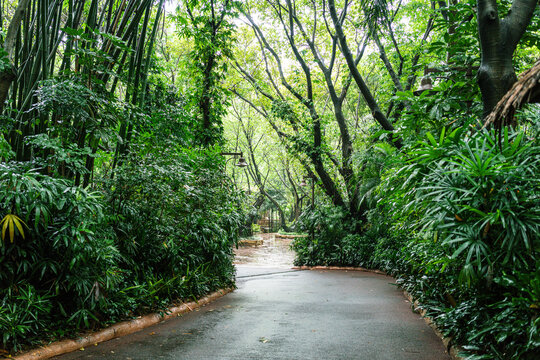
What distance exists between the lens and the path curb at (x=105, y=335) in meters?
2.95

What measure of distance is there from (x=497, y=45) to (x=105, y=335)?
4744 mm

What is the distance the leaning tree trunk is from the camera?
147 inches

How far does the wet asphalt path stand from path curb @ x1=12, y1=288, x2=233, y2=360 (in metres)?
0.08

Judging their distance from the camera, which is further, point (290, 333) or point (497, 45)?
point (290, 333)

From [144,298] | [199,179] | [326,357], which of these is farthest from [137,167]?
[326,357]

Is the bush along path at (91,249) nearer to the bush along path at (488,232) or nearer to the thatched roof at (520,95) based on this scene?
the bush along path at (488,232)

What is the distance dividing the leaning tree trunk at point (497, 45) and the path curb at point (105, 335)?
164 inches

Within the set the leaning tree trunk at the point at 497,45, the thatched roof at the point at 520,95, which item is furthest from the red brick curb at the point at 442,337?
the leaning tree trunk at the point at 497,45

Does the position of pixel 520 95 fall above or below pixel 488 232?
above

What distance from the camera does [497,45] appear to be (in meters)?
3.80

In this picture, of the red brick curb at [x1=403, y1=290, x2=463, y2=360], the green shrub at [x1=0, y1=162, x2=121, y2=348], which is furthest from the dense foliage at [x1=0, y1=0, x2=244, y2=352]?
the red brick curb at [x1=403, y1=290, x2=463, y2=360]

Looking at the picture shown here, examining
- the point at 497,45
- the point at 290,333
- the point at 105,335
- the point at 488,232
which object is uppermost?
the point at 497,45

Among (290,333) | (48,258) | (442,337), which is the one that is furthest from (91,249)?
(442,337)

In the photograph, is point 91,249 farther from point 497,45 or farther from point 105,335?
point 497,45
